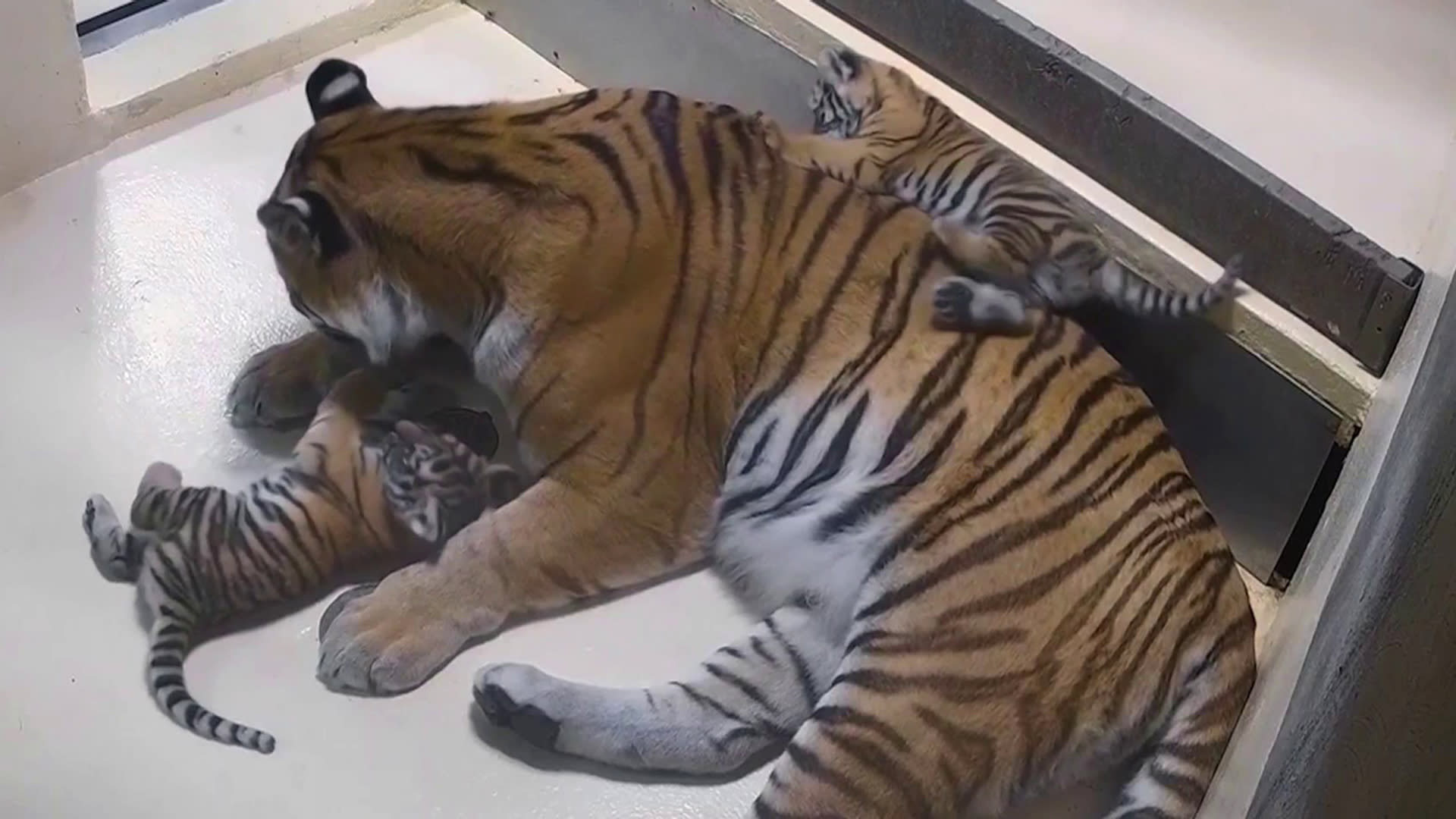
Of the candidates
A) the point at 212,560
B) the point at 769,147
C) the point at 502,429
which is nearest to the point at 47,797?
the point at 212,560

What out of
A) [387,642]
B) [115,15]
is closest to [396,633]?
[387,642]

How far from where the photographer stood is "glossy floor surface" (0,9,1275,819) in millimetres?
1385

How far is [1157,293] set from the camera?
1548 mm

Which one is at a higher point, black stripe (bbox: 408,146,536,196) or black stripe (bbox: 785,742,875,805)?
black stripe (bbox: 408,146,536,196)

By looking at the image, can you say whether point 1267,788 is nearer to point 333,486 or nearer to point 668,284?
point 668,284

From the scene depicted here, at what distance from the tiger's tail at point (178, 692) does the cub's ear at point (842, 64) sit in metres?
0.87

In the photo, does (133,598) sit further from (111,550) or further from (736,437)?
(736,437)

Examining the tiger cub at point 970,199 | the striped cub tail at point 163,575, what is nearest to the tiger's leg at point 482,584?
the striped cub tail at point 163,575

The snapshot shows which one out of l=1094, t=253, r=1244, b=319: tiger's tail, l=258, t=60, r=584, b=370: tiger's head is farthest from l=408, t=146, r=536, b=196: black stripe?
l=1094, t=253, r=1244, b=319: tiger's tail

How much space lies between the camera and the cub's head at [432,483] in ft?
4.86

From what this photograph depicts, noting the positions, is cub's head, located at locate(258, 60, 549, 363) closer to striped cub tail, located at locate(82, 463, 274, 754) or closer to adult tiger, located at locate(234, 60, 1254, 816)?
adult tiger, located at locate(234, 60, 1254, 816)

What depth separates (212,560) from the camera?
1441mm

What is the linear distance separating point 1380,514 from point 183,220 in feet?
4.53

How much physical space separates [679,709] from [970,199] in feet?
1.98
